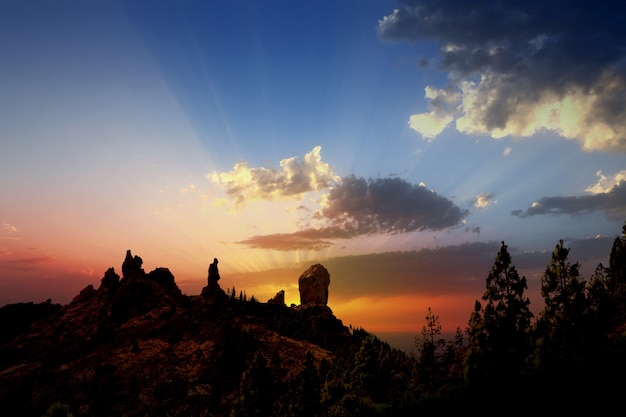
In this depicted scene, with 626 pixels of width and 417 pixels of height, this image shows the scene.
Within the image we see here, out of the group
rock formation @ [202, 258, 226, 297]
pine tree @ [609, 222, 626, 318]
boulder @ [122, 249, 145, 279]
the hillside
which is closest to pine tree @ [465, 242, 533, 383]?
the hillside

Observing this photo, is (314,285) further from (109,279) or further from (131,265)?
(109,279)

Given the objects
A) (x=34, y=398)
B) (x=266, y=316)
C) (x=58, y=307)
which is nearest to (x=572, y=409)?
(x=34, y=398)

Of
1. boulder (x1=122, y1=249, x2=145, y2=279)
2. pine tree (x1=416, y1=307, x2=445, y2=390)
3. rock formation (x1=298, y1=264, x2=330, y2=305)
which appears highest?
boulder (x1=122, y1=249, x2=145, y2=279)

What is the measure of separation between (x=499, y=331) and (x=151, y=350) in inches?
2987

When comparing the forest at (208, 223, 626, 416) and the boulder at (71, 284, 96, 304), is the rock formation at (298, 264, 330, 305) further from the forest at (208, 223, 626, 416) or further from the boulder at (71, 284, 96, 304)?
the forest at (208, 223, 626, 416)

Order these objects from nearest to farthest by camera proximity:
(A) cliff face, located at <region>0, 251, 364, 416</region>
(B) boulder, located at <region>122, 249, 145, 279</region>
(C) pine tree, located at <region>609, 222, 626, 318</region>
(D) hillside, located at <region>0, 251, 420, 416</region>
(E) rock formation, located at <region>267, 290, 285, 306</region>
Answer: (D) hillside, located at <region>0, 251, 420, 416</region>
(C) pine tree, located at <region>609, 222, 626, 318</region>
(A) cliff face, located at <region>0, 251, 364, 416</region>
(B) boulder, located at <region>122, 249, 145, 279</region>
(E) rock formation, located at <region>267, 290, 285, 306</region>

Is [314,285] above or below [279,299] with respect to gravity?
above

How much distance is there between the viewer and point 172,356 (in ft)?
281

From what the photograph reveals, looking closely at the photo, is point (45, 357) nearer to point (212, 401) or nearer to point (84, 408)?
point (84, 408)

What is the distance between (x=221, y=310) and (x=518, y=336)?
87358mm

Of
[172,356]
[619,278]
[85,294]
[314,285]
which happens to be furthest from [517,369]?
[85,294]

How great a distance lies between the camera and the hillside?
160 feet

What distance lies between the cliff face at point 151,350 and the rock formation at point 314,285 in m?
14.0

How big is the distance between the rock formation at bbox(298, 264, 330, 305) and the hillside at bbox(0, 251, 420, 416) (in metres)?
11.0
